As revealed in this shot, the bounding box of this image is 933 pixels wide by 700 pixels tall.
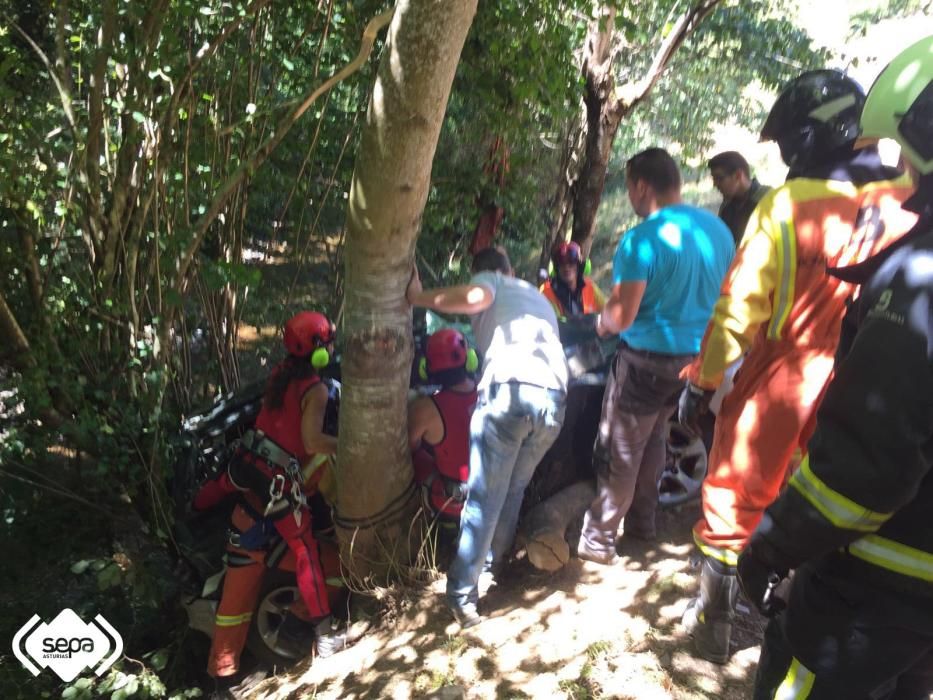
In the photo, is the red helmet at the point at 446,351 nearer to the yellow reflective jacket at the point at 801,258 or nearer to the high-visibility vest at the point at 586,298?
the yellow reflective jacket at the point at 801,258

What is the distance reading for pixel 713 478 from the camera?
2.56 meters

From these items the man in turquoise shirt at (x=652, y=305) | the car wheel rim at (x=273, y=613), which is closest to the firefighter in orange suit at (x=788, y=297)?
the man in turquoise shirt at (x=652, y=305)

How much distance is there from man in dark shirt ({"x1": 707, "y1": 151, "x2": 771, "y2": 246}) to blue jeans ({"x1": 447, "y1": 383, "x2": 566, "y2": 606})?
2.03 metres

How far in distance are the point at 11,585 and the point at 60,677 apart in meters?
0.99

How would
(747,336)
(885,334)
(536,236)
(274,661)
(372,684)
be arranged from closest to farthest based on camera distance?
(885,334), (747,336), (372,684), (274,661), (536,236)

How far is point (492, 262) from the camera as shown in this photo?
3.45m

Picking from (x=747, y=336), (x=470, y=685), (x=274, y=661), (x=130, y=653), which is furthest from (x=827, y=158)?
(x=130, y=653)

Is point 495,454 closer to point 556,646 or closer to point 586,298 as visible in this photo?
point 556,646

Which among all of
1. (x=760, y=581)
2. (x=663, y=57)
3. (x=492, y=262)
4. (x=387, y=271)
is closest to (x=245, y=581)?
(x=387, y=271)

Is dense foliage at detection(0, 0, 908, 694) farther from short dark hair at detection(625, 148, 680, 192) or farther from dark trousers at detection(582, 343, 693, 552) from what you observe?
dark trousers at detection(582, 343, 693, 552)

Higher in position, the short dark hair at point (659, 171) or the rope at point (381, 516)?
the short dark hair at point (659, 171)

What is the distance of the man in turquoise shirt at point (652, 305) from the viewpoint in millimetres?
2961

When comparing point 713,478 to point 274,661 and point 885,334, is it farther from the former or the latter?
point 274,661

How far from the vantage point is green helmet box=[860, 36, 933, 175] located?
4.82ft
